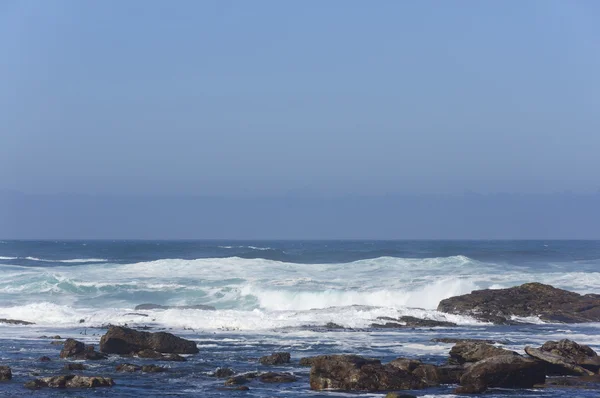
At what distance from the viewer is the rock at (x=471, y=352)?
73.2 feet

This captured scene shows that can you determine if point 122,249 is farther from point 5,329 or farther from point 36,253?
point 5,329

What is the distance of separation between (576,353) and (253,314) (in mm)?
17563

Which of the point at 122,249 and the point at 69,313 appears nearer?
the point at 69,313

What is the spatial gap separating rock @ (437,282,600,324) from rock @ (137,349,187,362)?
52.4 feet

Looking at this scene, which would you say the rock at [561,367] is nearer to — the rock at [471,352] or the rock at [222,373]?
the rock at [471,352]

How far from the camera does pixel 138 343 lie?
85.5 feet

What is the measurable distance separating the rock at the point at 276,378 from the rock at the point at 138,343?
527 centimetres

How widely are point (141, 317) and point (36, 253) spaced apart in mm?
72282

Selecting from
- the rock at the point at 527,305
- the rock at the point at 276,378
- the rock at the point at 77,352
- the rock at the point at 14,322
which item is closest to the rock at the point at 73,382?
the rock at the point at 276,378

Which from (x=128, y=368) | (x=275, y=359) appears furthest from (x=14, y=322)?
(x=275, y=359)

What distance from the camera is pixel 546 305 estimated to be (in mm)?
37625

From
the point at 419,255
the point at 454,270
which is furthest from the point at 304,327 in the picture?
the point at 419,255

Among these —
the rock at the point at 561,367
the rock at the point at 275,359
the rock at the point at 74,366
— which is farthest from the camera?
the rock at the point at 275,359

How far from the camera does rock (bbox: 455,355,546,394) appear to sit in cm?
2015
